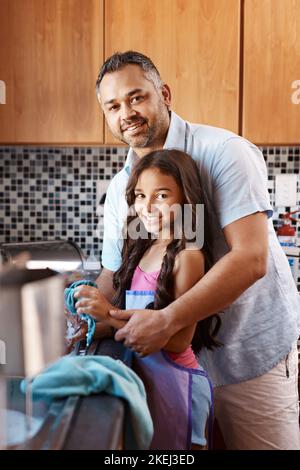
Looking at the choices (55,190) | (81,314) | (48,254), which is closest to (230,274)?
(81,314)

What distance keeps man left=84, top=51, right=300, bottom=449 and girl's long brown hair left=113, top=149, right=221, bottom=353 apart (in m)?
0.03

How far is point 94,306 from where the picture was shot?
88 centimetres

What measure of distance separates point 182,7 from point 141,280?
99 centimetres

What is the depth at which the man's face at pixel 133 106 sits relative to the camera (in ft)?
3.14

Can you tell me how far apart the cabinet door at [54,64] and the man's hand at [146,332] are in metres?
0.93

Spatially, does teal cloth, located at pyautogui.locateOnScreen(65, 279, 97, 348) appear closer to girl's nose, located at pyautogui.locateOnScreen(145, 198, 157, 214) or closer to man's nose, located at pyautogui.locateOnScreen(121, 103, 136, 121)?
girl's nose, located at pyautogui.locateOnScreen(145, 198, 157, 214)

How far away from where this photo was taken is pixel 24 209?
196 cm

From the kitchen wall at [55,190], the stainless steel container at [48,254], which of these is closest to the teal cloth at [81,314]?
the stainless steel container at [48,254]

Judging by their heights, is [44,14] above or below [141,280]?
above

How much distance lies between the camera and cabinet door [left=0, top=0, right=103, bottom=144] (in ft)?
5.34

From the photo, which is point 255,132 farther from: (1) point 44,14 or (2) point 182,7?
(1) point 44,14

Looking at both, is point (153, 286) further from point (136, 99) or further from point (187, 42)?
point (187, 42)

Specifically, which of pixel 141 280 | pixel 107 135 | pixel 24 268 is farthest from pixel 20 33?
pixel 141 280

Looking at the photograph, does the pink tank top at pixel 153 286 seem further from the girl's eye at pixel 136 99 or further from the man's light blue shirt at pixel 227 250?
the girl's eye at pixel 136 99
